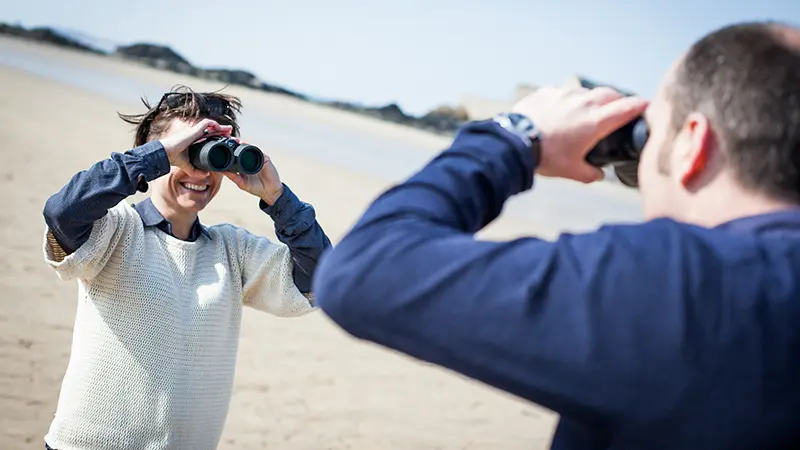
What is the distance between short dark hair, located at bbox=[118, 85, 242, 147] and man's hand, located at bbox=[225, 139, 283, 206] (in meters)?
0.25

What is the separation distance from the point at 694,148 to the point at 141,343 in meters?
1.76

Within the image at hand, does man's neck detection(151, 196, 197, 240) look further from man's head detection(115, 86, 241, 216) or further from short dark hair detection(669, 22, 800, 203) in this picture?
short dark hair detection(669, 22, 800, 203)

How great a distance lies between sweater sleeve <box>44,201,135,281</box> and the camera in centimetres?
225

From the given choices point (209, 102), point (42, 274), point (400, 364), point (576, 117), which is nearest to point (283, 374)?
point (400, 364)

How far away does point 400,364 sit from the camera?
7.15 metres

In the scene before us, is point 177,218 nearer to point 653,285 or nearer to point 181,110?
point 181,110

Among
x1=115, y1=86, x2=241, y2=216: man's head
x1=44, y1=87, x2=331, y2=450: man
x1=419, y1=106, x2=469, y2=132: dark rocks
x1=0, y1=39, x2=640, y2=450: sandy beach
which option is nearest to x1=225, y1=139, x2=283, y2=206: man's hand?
x1=44, y1=87, x2=331, y2=450: man

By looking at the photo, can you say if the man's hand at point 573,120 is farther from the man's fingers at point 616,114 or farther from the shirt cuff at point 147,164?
the shirt cuff at point 147,164

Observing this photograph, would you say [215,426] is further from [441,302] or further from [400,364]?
[400,364]

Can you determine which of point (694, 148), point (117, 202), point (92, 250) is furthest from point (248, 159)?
point (694, 148)

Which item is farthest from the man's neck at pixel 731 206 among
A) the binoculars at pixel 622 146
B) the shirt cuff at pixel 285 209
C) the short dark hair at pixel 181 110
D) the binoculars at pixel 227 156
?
the short dark hair at pixel 181 110

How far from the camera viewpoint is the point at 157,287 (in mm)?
2373

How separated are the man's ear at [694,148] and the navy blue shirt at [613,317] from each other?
0.08m

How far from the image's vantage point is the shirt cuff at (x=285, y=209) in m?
2.55
